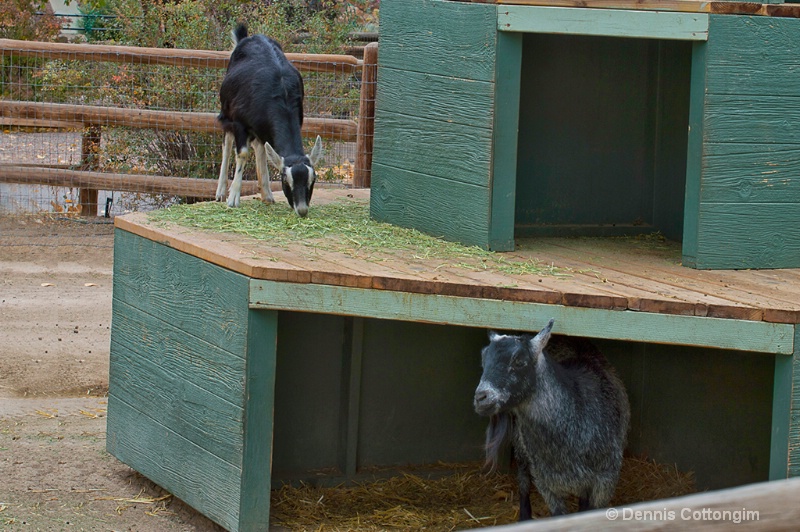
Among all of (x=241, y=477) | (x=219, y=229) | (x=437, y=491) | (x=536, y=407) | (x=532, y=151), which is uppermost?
(x=532, y=151)

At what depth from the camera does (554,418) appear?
15.3 ft

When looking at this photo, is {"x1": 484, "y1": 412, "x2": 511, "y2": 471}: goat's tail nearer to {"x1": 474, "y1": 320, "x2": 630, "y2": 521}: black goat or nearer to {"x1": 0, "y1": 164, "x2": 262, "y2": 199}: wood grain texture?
{"x1": 474, "y1": 320, "x2": 630, "y2": 521}: black goat

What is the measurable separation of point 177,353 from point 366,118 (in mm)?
4681

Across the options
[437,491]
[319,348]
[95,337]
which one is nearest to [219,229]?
[319,348]

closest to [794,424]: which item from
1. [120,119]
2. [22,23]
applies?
[120,119]

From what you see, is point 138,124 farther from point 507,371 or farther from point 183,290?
point 507,371

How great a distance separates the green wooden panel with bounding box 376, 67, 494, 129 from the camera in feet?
16.9

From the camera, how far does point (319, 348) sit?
227 inches

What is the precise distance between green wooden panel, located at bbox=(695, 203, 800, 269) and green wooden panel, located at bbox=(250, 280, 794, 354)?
81 centimetres

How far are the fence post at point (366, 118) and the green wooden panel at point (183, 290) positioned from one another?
3.94 metres

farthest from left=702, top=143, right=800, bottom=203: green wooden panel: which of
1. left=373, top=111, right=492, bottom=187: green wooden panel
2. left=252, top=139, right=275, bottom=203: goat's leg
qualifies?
left=252, top=139, right=275, bottom=203: goat's leg

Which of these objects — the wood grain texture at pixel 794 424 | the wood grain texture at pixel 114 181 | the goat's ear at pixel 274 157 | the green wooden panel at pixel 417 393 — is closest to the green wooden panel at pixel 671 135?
the green wooden panel at pixel 417 393

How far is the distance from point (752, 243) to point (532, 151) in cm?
151

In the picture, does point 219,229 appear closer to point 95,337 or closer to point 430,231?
point 430,231
